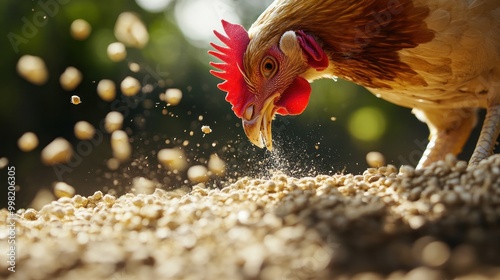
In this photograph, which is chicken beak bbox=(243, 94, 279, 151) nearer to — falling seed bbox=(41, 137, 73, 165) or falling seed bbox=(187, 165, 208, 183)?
falling seed bbox=(187, 165, 208, 183)

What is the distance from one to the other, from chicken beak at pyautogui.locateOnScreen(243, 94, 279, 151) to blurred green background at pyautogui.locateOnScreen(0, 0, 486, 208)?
1139 mm

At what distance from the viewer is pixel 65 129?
15.0 feet

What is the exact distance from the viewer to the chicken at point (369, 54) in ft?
6.91

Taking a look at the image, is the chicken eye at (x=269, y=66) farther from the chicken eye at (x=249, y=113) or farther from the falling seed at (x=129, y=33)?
the falling seed at (x=129, y=33)

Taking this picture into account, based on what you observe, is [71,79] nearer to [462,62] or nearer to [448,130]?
[448,130]

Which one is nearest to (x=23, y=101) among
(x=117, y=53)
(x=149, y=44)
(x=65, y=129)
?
(x=65, y=129)

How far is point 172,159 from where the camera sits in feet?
10.5

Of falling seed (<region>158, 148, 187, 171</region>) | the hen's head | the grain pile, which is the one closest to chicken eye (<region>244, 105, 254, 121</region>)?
the hen's head

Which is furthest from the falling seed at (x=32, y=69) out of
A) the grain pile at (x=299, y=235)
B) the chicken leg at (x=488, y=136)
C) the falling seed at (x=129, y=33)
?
the chicken leg at (x=488, y=136)

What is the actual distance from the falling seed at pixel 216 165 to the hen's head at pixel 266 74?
2.01ft

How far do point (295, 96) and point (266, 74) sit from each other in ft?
0.53

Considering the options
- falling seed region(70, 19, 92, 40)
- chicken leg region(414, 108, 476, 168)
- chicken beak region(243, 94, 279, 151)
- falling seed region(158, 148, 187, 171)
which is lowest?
chicken leg region(414, 108, 476, 168)

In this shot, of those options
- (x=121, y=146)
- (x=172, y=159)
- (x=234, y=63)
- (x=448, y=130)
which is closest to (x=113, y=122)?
(x=121, y=146)

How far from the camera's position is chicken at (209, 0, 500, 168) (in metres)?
2.11
